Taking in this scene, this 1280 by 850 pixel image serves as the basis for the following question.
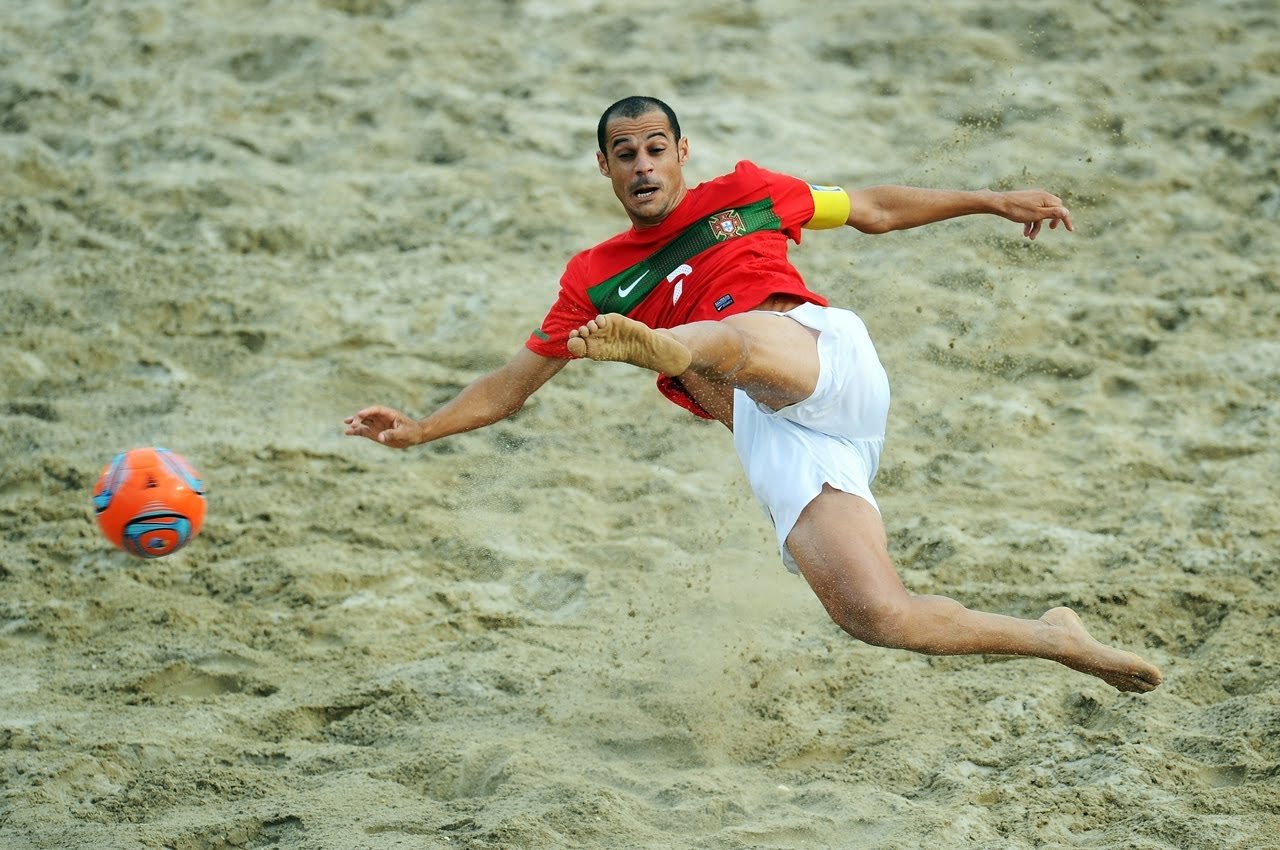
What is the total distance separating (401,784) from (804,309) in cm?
172

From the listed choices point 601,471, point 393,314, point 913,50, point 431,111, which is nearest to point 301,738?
point 601,471

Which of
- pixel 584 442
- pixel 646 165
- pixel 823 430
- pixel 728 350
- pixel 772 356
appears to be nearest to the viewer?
pixel 728 350

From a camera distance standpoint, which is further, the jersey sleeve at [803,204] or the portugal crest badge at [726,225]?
the jersey sleeve at [803,204]

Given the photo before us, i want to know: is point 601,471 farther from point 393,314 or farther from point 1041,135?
point 1041,135

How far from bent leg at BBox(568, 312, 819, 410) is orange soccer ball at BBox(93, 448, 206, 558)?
4.84ft

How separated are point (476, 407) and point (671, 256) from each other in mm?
759

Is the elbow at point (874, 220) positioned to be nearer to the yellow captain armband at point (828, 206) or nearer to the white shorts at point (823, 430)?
the yellow captain armband at point (828, 206)

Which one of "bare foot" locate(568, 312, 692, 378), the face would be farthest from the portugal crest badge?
"bare foot" locate(568, 312, 692, 378)

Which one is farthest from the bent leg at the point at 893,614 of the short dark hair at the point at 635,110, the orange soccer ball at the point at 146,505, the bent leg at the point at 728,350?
the orange soccer ball at the point at 146,505

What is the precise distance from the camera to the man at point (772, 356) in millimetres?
3537

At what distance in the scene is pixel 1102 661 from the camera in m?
3.65

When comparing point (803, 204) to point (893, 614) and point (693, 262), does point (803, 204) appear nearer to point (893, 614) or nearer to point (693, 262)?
point (693, 262)

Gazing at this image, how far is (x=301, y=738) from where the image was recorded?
406 cm

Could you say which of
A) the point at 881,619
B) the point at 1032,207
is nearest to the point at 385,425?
the point at 881,619
